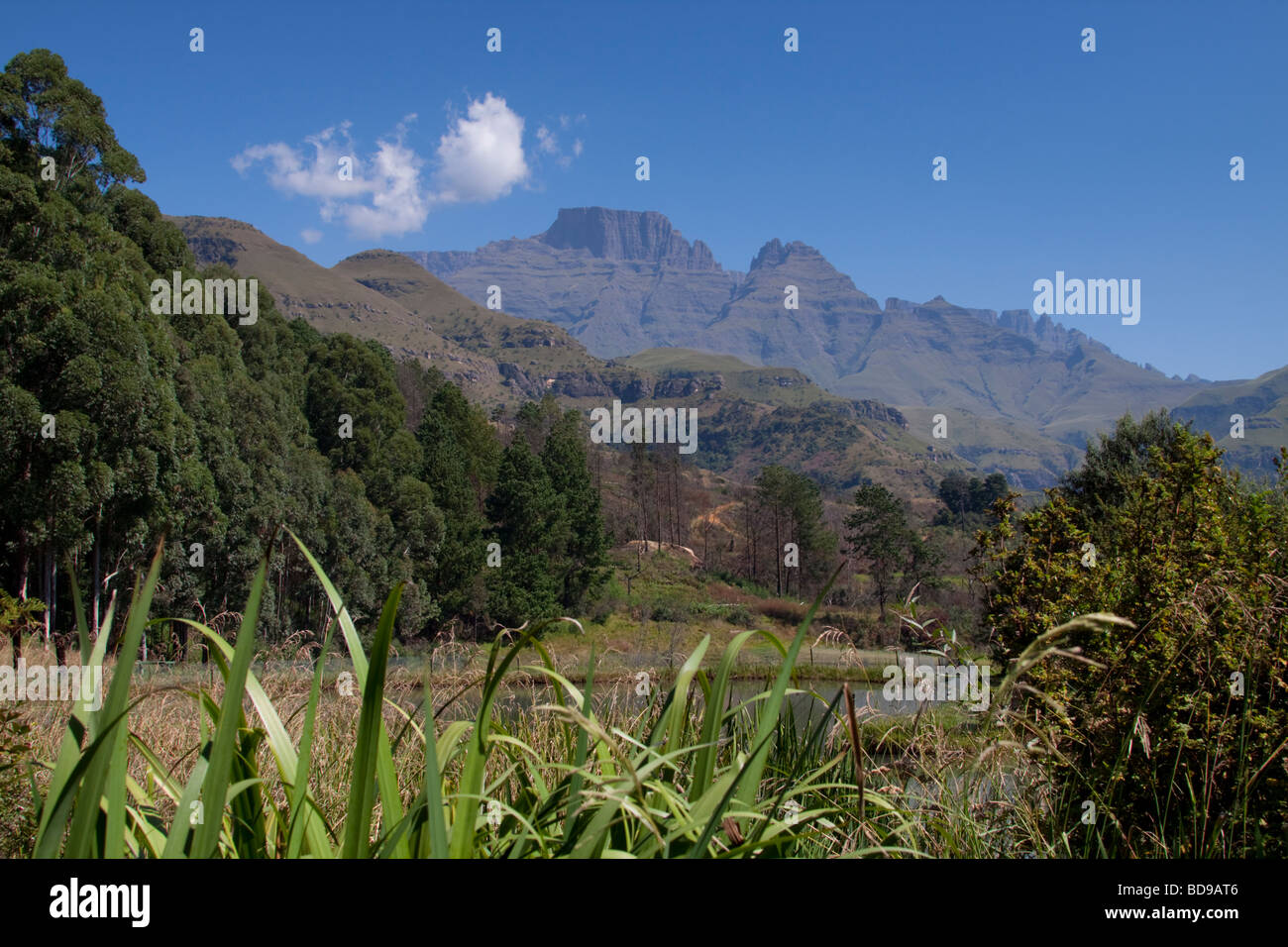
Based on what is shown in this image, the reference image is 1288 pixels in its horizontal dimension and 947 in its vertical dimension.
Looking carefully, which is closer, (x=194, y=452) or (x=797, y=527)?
(x=194, y=452)

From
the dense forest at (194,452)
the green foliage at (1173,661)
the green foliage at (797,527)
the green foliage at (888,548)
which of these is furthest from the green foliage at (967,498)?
the green foliage at (1173,661)

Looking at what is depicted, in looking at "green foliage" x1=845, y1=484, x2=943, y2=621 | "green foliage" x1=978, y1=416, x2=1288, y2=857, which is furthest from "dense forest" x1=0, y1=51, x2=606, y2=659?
"green foliage" x1=845, y1=484, x2=943, y2=621

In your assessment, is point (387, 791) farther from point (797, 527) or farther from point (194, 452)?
point (797, 527)

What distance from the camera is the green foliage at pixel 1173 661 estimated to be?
119 inches

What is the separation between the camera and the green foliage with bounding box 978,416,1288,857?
302 centimetres

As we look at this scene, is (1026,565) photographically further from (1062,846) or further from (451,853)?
(451,853)

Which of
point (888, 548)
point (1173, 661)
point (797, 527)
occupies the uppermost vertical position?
point (1173, 661)

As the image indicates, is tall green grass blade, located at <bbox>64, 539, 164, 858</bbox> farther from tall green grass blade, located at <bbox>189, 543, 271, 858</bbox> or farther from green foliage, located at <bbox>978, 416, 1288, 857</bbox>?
green foliage, located at <bbox>978, 416, 1288, 857</bbox>

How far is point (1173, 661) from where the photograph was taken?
8.77 feet

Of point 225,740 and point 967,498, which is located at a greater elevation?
point 225,740

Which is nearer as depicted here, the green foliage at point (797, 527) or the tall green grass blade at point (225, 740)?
the tall green grass blade at point (225, 740)

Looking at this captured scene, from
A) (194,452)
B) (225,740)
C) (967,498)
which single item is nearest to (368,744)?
(225,740)

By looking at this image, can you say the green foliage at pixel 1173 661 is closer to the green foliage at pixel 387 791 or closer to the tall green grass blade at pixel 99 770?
the green foliage at pixel 387 791

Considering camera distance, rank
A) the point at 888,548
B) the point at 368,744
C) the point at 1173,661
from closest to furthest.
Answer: the point at 368,744, the point at 1173,661, the point at 888,548
